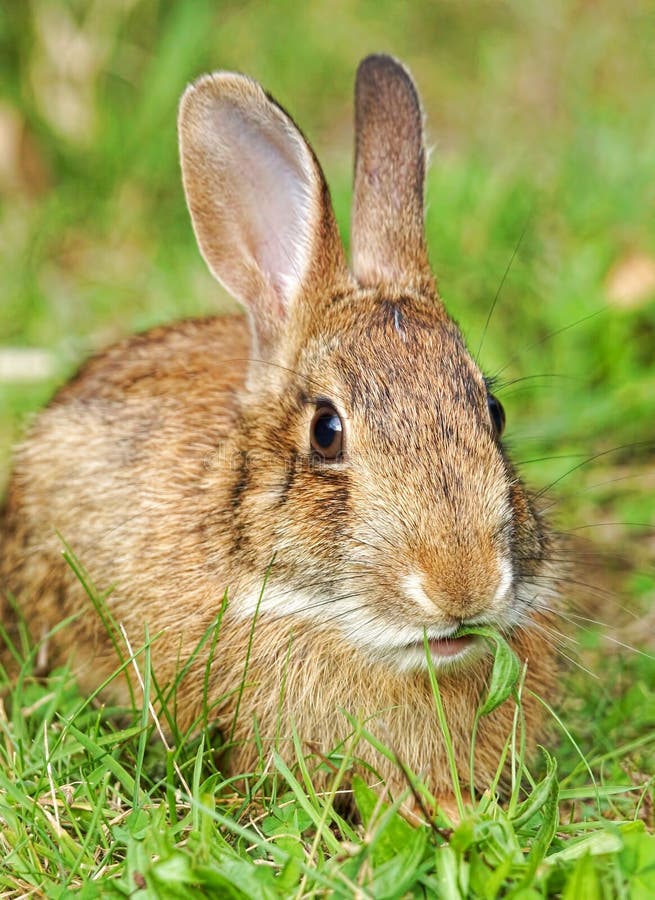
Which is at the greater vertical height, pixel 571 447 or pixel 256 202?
pixel 256 202

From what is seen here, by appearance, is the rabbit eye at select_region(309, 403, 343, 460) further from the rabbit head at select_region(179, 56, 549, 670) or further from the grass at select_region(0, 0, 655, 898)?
the grass at select_region(0, 0, 655, 898)

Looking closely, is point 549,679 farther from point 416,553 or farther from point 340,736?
point 416,553

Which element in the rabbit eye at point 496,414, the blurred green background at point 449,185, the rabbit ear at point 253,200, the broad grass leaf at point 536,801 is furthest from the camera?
the blurred green background at point 449,185

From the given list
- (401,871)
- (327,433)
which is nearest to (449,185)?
(327,433)

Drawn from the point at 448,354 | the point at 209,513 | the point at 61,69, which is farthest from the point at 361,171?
the point at 61,69

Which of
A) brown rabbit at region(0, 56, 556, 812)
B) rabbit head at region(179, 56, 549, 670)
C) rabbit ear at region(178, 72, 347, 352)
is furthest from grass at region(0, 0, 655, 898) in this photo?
rabbit ear at region(178, 72, 347, 352)

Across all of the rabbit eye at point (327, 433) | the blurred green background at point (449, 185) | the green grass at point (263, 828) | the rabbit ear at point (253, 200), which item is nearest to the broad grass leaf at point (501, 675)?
the green grass at point (263, 828)

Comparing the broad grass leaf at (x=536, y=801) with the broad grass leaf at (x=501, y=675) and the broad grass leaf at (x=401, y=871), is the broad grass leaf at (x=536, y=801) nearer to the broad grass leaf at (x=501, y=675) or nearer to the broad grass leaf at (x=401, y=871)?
the broad grass leaf at (x=501, y=675)
